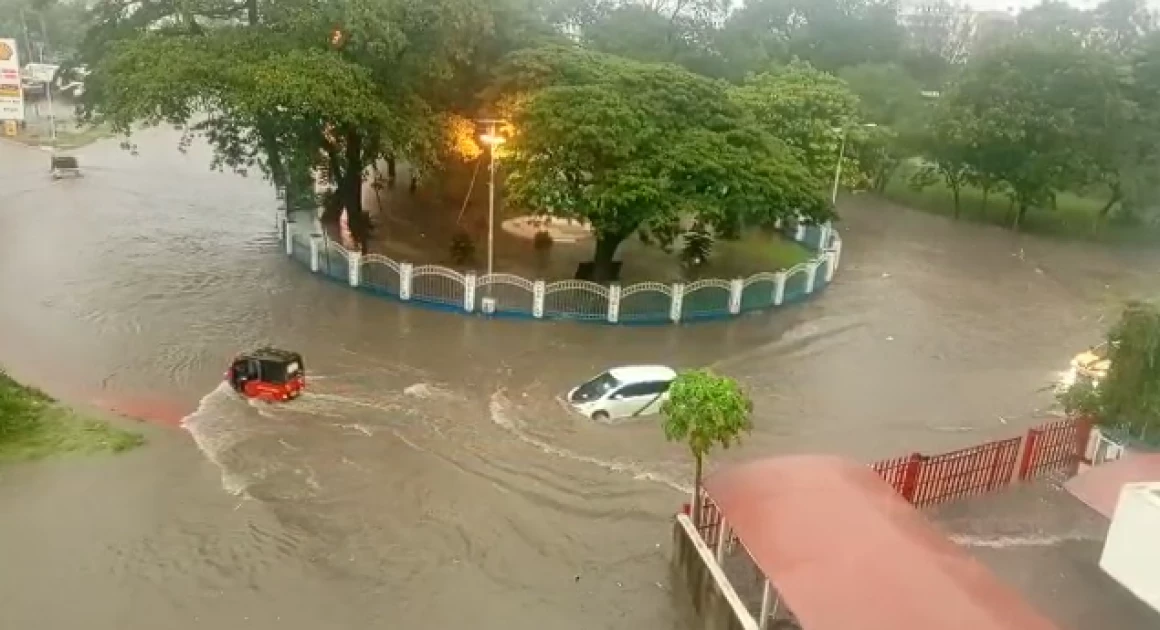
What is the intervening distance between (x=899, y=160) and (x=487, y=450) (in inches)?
1259

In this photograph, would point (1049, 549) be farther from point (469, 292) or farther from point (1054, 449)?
point (469, 292)

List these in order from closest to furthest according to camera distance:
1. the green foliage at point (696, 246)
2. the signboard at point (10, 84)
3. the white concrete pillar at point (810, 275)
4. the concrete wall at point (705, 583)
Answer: the concrete wall at point (705, 583), the white concrete pillar at point (810, 275), the green foliage at point (696, 246), the signboard at point (10, 84)

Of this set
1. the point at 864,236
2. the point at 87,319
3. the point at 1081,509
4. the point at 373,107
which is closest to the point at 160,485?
the point at 87,319

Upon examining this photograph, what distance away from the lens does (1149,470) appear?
37.5 ft

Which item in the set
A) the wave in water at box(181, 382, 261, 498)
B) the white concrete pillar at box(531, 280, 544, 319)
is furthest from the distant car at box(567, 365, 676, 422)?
the wave in water at box(181, 382, 261, 498)

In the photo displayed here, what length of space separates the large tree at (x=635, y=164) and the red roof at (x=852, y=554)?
38.4 feet

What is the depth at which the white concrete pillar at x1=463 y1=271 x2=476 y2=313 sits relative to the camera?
22.2 metres

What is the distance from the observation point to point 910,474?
12461 millimetres

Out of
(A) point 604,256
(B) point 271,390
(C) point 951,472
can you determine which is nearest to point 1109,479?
(C) point 951,472

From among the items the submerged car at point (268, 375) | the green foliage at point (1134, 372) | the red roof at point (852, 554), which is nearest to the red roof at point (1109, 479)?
the green foliage at point (1134, 372)

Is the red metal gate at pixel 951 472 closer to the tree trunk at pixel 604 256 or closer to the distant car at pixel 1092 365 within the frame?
the distant car at pixel 1092 365

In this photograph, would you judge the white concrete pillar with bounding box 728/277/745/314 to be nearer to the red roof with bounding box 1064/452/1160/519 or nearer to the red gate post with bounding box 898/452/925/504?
the red gate post with bounding box 898/452/925/504

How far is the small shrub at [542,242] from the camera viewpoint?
2844cm

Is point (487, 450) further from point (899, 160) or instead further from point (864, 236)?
point (899, 160)
